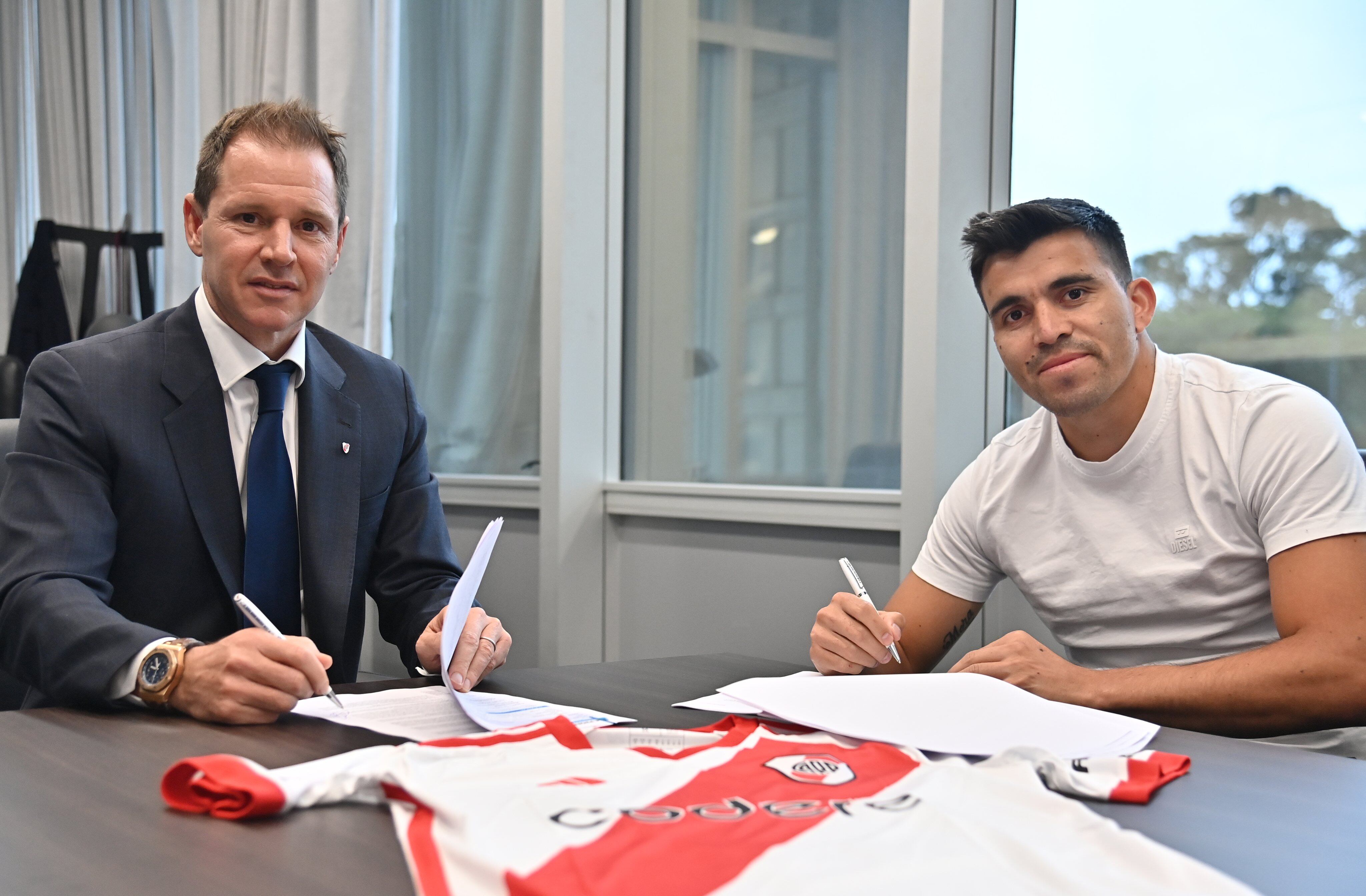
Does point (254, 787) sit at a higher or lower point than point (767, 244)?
lower

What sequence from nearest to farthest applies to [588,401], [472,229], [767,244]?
[767,244]
[588,401]
[472,229]

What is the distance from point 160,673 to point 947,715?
0.78m

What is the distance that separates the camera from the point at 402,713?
1.12 m

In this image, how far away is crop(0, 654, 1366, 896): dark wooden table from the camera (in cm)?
66

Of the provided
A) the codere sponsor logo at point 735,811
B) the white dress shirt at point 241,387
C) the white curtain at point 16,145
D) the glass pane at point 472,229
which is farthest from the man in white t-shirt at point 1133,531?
the white curtain at point 16,145

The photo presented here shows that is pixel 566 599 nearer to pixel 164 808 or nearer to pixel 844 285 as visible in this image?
pixel 844 285

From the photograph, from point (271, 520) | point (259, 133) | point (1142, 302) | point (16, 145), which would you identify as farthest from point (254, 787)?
point (16, 145)

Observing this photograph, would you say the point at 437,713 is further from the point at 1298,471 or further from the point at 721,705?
the point at 1298,471

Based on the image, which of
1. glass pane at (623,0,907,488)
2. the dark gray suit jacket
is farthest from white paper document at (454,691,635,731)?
glass pane at (623,0,907,488)

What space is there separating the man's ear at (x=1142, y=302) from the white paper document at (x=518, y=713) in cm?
104

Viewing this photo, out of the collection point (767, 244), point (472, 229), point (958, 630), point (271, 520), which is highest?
point (472, 229)

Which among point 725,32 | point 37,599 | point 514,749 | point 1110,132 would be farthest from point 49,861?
point 725,32

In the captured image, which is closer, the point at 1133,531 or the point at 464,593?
the point at 464,593

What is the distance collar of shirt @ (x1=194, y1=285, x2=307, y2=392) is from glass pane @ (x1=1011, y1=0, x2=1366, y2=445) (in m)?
1.57
